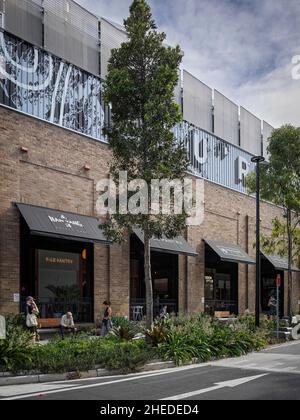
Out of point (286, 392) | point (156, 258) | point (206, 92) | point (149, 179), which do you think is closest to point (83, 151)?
point (149, 179)

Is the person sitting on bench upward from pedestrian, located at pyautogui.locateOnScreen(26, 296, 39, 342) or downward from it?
downward

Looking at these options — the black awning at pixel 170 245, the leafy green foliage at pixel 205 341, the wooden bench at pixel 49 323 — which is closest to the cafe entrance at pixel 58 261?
the wooden bench at pixel 49 323

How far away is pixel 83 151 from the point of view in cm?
2230

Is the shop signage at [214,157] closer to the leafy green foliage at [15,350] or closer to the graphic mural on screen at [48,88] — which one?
the graphic mural on screen at [48,88]

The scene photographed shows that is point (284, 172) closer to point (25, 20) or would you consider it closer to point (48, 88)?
point (48, 88)

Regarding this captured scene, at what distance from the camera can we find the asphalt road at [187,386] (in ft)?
30.6

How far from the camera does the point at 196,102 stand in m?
30.4

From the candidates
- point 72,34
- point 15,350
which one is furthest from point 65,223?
point 15,350

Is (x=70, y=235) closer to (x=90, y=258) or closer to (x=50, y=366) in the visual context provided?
(x=90, y=258)

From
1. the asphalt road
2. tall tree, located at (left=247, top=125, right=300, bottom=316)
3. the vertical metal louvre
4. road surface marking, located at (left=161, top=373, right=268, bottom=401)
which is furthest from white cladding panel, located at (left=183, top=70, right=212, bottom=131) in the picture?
road surface marking, located at (left=161, top=373, right=268, bottom=401)

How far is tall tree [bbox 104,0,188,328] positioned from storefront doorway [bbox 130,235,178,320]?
7.58m

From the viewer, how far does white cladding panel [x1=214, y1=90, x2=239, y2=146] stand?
32.7 metres

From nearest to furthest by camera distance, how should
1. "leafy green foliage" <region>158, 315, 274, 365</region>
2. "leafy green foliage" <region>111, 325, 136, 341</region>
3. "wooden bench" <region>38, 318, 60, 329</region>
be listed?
1. "leafy green foliage" <region>158, 315, 274, 365</region>
2. "leafy green foliage" <region>111, 325, 136, 341</region>
3. "wooden bench" <region>38, 318, 60, 329</region>

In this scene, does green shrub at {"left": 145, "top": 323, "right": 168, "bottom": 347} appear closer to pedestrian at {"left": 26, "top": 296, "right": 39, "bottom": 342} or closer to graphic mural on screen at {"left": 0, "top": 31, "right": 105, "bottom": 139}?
pedestrian at {"left": 26, "top": 296, "right": 39, "bottom": 342}
